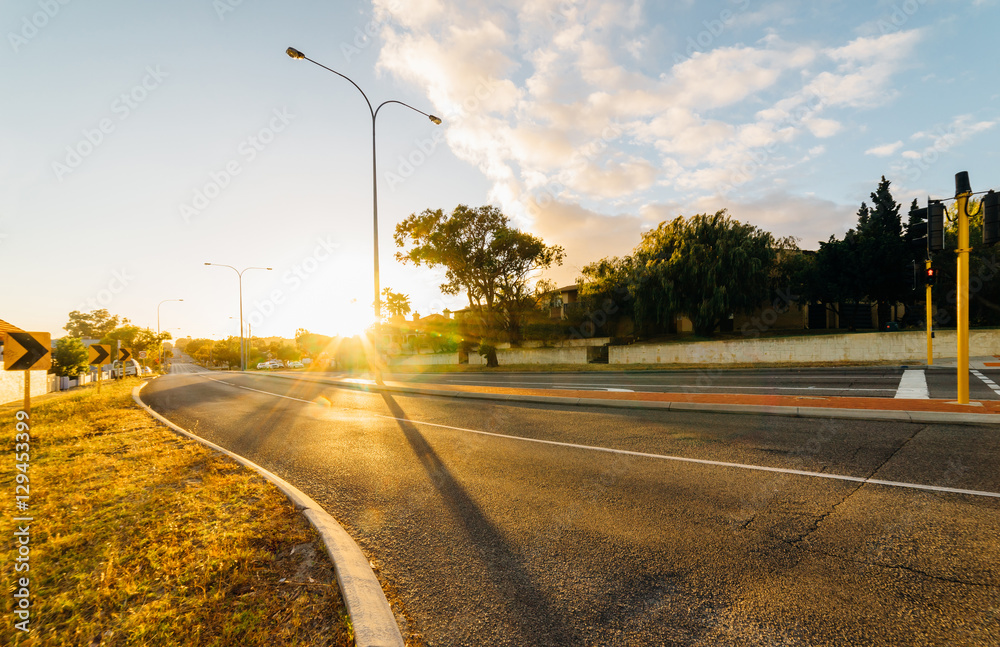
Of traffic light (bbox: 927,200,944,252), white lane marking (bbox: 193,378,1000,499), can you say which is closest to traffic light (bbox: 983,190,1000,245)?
traffic light (bbox: 927,200,944,252)

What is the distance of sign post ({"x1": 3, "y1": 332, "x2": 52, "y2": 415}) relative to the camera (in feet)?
26.1

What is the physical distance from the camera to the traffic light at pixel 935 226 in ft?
26.7

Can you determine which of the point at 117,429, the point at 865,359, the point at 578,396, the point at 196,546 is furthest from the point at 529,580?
the point at 865,359

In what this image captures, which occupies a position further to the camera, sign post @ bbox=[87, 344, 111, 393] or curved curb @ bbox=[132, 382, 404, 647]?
sign post @ bbox=[87, 344, 111, 393]

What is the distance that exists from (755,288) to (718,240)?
3854 mm

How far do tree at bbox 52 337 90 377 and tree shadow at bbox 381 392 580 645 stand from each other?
46.2 metres

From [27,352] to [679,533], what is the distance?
1187cm

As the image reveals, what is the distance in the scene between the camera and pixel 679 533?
3.68m

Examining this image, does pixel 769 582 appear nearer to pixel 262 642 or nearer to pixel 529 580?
pixel 529 580

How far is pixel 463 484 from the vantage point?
5191 millimetres

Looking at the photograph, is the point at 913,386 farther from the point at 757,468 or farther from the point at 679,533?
→ the point at 679,533

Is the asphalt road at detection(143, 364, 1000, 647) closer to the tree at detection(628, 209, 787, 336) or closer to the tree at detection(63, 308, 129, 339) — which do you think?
the tree at detection(628, 209, 787, 336)

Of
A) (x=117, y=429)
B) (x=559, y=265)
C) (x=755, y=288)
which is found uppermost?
(x=559, y=265)

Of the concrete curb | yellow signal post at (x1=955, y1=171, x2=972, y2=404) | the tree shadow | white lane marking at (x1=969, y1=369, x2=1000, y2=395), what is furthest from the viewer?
white lane marking at (x1=969, y1=369, x2=1000, y2=395)
